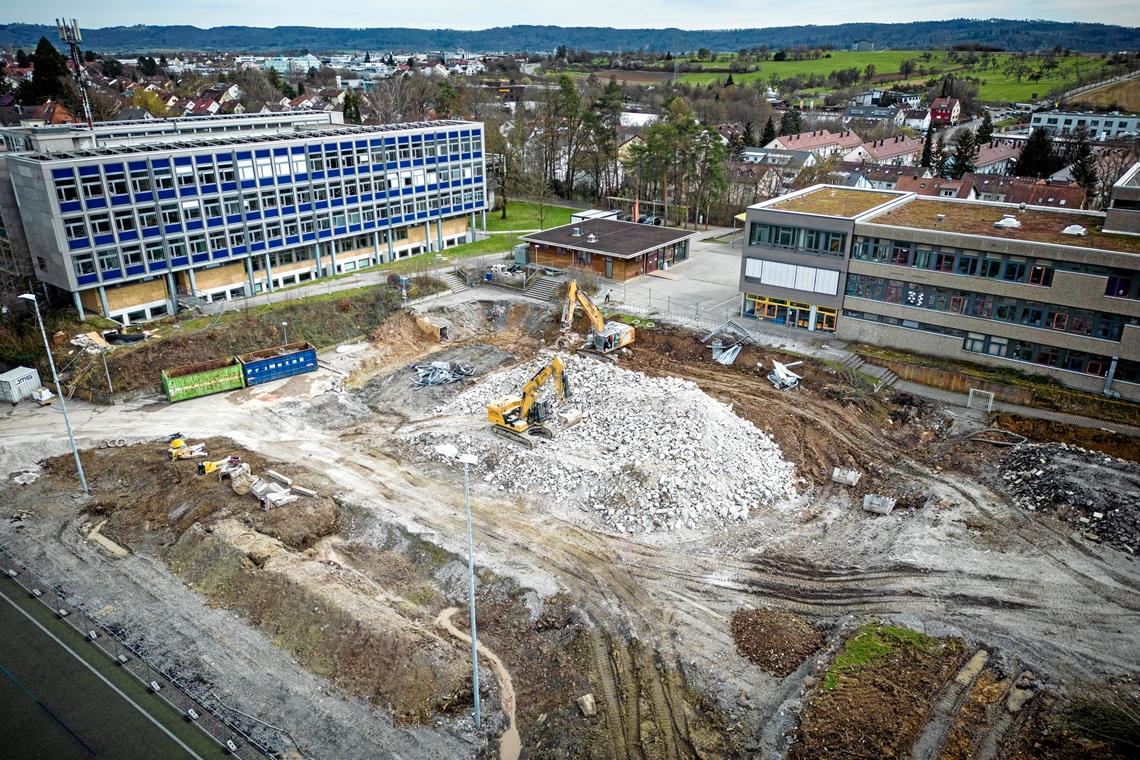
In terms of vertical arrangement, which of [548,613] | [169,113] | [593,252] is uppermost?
[169,113]

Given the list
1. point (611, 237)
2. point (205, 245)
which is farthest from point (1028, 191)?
point (205, 245)

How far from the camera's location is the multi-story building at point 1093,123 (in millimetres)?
120550

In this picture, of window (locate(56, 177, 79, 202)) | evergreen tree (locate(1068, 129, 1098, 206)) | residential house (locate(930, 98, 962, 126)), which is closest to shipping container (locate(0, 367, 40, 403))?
window (locate(56, 177, 79, 202))

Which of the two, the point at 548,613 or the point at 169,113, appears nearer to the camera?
the point at 548,613

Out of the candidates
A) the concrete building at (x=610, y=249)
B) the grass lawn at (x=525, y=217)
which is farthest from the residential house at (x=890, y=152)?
the concrete building at (x=610, y=249)

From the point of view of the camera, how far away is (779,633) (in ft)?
77.8

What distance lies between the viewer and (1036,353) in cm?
3972

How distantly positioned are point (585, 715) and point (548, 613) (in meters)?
4.58

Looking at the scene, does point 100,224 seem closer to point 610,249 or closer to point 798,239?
point 610,249

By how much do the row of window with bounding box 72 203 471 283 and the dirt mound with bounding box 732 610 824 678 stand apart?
41.5m

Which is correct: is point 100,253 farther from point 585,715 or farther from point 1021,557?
point 1021,557

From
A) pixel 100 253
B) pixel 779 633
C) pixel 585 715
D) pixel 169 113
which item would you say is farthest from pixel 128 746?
pixel 169 113

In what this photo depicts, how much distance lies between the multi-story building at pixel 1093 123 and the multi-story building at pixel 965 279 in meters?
98.3

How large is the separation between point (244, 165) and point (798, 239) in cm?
3720
